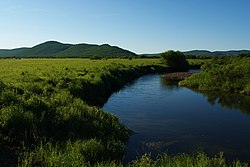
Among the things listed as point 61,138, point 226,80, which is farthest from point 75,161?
point 226,80

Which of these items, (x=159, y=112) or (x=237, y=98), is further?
(x=237, y=98)

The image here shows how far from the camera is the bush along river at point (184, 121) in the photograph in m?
14.2

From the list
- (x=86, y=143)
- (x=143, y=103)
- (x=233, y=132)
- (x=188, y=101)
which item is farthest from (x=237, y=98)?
(x=86, y=143)

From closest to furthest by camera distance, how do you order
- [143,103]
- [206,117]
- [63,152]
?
[63,152], [206,117], [143,103]

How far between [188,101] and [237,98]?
4.51 metres

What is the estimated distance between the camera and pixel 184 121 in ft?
65.3

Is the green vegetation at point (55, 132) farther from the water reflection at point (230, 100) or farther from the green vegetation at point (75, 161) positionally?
the water reflection at point (230, 100)

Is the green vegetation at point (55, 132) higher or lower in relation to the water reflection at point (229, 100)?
higher

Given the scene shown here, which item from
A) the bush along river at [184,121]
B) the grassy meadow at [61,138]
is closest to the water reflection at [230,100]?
the bush along river at [184,121]

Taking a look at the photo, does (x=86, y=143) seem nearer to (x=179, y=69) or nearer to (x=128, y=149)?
(x=128, y=149)

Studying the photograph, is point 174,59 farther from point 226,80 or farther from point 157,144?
point 157,144

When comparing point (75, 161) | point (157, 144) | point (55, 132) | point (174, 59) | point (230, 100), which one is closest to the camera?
point (75, 161)

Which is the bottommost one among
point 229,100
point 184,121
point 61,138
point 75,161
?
point 184,121

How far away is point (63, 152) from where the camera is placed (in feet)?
33.7
